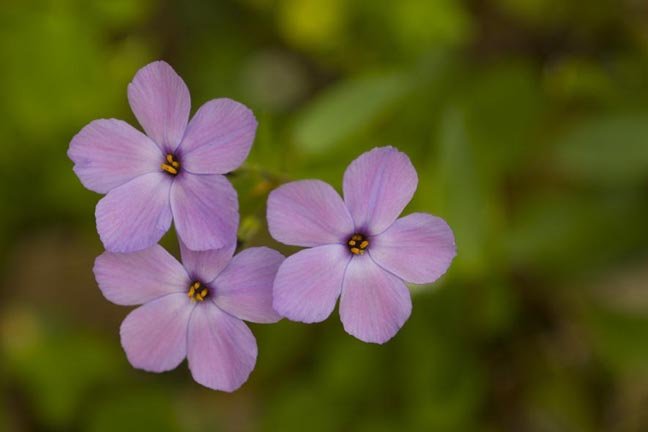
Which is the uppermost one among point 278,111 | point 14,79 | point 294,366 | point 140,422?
point 278,111

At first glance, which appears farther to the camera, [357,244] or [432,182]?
[432,182]

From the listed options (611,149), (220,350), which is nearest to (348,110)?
(611,149)

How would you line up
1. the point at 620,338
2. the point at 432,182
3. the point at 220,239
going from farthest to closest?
1. the point at 620,338
2. the point at 432,182
3. the point at 220,239

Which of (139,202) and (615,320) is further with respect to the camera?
(615,320)

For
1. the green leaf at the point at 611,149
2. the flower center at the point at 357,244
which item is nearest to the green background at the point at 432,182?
the green leaf at the point at 611,149

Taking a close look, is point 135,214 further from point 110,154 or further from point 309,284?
point 309,284

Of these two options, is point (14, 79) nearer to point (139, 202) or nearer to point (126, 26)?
point (126, 26)

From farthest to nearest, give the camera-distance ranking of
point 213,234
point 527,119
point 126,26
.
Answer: point 126,26, point 527,119, point 213,234

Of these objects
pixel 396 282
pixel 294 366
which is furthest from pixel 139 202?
pixel 294 366
